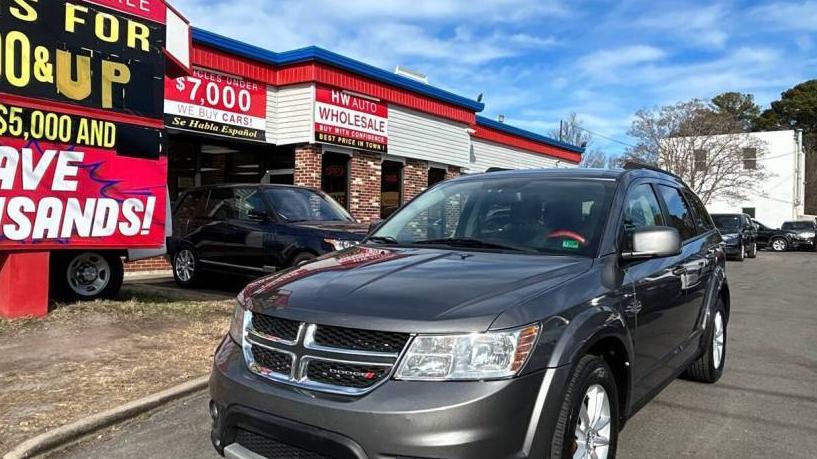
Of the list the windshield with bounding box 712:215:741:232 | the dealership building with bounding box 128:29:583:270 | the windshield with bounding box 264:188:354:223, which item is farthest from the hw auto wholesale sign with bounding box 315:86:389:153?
the windshield with bounding box 712:215:741:232

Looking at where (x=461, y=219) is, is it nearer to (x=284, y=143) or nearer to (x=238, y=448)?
(x=238, y=448)

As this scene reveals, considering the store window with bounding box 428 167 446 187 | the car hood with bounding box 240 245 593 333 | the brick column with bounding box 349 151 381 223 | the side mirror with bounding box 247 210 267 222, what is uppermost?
the store window with bounding box 428 167 446 187

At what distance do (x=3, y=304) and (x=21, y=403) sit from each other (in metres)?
2.80

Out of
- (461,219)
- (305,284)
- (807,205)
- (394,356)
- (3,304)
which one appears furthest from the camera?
(807,205)

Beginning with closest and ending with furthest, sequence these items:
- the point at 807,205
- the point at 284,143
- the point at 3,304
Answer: the point at 3,304 < the point at 284,143 < the point at 807,205

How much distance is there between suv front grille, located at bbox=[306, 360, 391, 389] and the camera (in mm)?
2459

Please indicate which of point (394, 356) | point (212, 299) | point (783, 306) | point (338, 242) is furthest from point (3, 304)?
point (783, 306)

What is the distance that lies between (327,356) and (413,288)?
47 cm

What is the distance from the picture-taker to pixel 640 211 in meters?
4.04

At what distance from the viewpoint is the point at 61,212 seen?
682 centimetres

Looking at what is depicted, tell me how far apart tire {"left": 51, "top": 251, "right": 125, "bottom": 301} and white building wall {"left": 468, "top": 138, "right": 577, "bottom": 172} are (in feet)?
42.1

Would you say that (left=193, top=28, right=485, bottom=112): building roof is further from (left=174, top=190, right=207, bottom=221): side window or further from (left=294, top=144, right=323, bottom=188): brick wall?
(left=174, top=190, right=207, bottom=221): side window

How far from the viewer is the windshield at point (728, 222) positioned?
21.5 meters

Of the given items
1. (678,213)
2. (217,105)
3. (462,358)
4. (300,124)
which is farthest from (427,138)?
(462,358)
